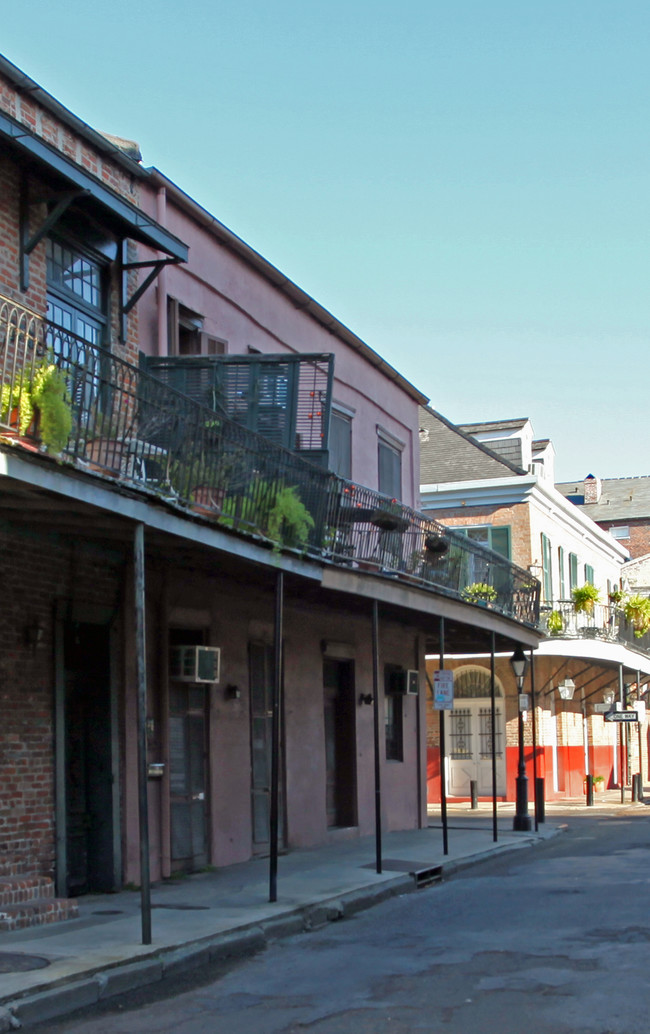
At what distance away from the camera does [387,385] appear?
21.4m

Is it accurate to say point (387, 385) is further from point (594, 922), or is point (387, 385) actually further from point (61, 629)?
point (594, 922)

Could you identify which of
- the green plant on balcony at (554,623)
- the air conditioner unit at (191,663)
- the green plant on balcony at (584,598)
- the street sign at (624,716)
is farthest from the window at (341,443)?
the street sign at (624,716)

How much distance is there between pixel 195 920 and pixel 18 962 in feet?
7.23

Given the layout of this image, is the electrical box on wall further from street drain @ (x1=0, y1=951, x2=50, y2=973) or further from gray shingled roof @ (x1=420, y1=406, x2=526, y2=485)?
street drain @ (x1=0, y1=951, x2=50, y2=973)

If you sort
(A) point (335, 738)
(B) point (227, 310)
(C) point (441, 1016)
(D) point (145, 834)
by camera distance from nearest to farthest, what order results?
(C) point (441, 1016), (D) point (145, 834), (B) point (227, 310), (A) point (335, 738)

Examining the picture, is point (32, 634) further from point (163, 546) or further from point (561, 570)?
point (561, 570)

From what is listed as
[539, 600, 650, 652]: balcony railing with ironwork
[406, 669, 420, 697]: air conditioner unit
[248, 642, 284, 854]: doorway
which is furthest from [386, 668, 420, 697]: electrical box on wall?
[539, 600, 650, 652]: balcony railing with ironwork

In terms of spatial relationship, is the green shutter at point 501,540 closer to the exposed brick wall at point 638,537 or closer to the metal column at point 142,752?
the metal column at point 142,752

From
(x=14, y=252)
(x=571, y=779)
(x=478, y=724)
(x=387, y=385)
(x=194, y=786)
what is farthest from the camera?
(x=571, y=779)

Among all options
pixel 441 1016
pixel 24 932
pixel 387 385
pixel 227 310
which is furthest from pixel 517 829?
pixel 441 1016

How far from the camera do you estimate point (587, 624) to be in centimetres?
3070

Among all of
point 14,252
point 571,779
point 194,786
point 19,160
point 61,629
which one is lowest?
point 571,779

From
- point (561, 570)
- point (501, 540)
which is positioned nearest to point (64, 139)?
point (501, 540)

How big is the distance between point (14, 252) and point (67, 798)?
5.05 m
